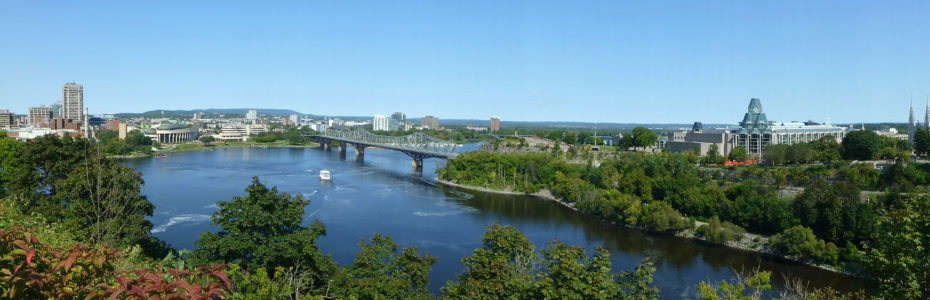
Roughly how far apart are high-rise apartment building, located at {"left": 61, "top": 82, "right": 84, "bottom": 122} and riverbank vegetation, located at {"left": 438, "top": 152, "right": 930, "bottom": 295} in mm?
48770

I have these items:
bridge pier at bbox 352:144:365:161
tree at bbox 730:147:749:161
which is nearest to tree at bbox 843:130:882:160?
tree at bbox 730:147:749:161

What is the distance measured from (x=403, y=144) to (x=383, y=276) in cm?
2504

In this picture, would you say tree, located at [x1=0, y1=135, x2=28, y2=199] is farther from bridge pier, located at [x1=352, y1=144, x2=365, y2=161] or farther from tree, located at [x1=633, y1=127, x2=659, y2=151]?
tree, located at [x1=633, y1=127, x2=659, y2=151]

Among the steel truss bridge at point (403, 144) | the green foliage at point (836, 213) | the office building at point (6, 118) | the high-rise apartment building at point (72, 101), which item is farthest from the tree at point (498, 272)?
the high-rise apartment building at point (72, 101)

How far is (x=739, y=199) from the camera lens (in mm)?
11562

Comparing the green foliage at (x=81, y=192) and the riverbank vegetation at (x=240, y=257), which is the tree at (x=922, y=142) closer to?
the riverbank vegetation at (x=240, y=257)

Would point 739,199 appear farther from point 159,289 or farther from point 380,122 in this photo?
point 380,122

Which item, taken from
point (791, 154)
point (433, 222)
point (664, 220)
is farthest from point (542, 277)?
point (791, 154)

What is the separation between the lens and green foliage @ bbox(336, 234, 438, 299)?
4.59m

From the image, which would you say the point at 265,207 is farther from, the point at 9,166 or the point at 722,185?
the point at 722,185

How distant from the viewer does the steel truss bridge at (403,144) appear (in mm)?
24000

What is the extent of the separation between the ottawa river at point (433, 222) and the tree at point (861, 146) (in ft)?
30.2

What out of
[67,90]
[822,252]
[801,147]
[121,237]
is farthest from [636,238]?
[67,90]

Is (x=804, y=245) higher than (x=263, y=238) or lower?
lower
